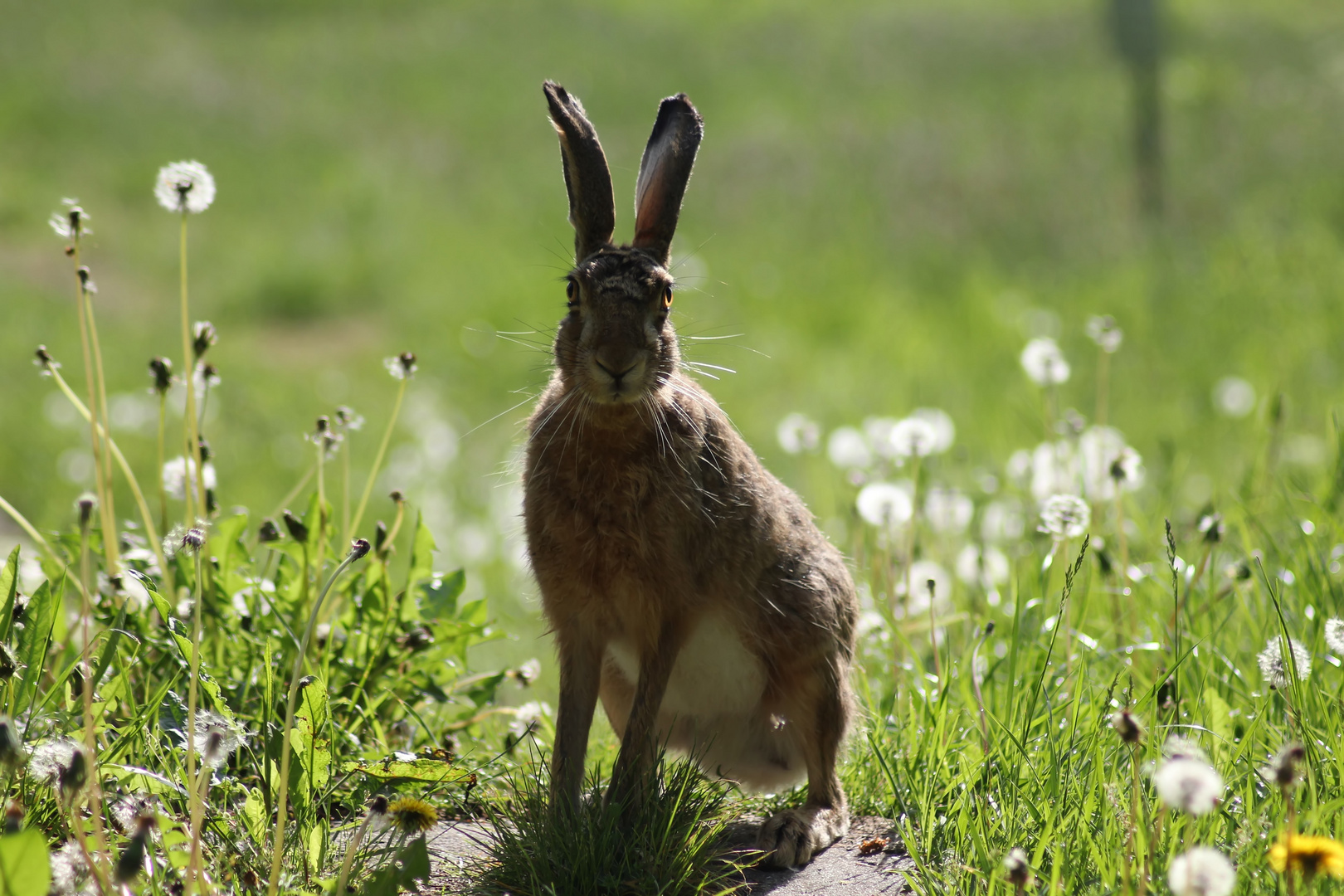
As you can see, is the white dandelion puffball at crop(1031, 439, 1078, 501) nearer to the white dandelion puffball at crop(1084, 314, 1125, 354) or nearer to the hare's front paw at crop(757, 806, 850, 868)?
the white dandelion puffball at crop(1084, 314, 1125, 354)

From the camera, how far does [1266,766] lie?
2793 mm

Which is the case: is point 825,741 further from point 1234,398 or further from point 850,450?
point 1234,398

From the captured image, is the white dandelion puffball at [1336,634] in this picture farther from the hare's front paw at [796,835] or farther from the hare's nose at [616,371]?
the hare's nose at [616,371]

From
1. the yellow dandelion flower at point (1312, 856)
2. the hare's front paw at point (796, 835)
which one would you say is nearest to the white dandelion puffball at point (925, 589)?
the hare's front paw at point (796, 835)

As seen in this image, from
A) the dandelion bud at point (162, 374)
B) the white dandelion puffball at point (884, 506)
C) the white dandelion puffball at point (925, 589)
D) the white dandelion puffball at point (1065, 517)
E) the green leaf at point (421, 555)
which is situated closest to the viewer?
the dandelion bud at point (162, 374)

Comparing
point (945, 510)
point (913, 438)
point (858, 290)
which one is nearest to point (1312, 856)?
point (913, 438)

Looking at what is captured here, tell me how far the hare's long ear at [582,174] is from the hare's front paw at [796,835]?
1506mm

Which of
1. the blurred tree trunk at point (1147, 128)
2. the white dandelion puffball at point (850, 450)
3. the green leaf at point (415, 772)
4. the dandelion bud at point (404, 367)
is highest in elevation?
the blurred tree trunk at point (1147, 128)

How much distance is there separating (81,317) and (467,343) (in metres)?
9.91

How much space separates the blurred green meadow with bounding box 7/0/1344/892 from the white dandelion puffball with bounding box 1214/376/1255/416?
4 centimetres

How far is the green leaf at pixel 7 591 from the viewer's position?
2.77 meters

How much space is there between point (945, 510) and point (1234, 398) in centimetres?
477

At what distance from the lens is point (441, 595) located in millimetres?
3639

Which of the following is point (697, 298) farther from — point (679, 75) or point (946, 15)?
point (946, 15)
